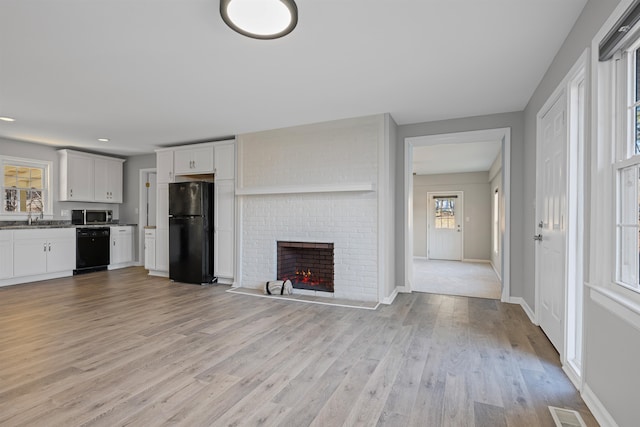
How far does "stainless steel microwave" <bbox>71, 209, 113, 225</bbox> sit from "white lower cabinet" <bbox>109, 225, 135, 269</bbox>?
1.67ft

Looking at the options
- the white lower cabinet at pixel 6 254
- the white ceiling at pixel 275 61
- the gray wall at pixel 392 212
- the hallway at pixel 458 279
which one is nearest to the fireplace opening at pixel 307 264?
the gray wall at pixel 392 212

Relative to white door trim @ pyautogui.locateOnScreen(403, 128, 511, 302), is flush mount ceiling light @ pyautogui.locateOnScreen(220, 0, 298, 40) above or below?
above

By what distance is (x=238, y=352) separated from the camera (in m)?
2.67

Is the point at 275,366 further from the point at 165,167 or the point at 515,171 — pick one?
the point at 165,167

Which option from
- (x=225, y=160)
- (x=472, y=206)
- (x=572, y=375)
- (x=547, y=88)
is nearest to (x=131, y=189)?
(x=225, y=160)

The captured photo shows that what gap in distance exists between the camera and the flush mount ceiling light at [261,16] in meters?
1.86

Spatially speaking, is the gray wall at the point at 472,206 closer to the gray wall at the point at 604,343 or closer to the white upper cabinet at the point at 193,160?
the white upper cabinet at the point at 193,160

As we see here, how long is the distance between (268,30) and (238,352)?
8.10ft

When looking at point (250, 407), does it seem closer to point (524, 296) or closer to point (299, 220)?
point (299, 220)

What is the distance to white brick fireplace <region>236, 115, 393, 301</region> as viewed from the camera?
4.21 meters

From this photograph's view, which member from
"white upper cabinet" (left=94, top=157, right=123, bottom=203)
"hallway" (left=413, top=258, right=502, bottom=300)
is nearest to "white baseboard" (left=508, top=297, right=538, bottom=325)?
"hallway" (left=413, top=258, right=502, bottom=300)

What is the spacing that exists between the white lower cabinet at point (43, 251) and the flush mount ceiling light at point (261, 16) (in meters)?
5.64

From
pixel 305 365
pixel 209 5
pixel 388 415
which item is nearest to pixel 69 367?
pixel 305 365

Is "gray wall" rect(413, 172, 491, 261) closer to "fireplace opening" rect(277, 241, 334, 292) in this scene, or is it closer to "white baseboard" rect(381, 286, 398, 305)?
"white baseboard" rect(381, 286, 398, 305)
